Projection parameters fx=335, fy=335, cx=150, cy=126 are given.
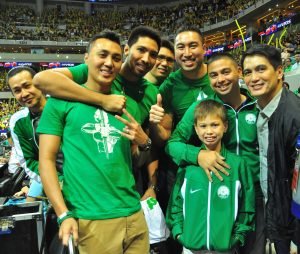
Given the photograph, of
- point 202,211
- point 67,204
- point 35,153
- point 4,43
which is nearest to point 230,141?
point 202,211

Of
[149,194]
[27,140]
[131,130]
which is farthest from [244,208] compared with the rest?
[27,140]

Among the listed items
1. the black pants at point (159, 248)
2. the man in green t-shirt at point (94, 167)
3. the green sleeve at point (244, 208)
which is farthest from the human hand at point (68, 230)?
the black pants at point (159, 248)

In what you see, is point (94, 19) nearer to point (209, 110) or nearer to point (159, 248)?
point (159, 248)

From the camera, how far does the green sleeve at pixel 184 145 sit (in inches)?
85.4

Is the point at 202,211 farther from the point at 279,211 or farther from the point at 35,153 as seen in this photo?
the point at 35,153

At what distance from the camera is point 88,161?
66.6 inches

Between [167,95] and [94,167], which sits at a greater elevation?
[167,95]

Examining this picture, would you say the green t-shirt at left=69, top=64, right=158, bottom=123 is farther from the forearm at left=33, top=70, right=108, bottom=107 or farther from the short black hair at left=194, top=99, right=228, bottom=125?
the forearm at left=33, top=70, right=108, bottom=107

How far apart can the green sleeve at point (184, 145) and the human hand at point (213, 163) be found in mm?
62

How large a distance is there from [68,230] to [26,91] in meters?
1.49

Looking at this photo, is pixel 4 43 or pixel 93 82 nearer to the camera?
pixel 93 82

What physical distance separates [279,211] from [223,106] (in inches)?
28.3

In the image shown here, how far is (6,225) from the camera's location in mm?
2371

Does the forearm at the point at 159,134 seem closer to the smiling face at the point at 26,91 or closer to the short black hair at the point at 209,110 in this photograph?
the short black hair at the point at 209,110
